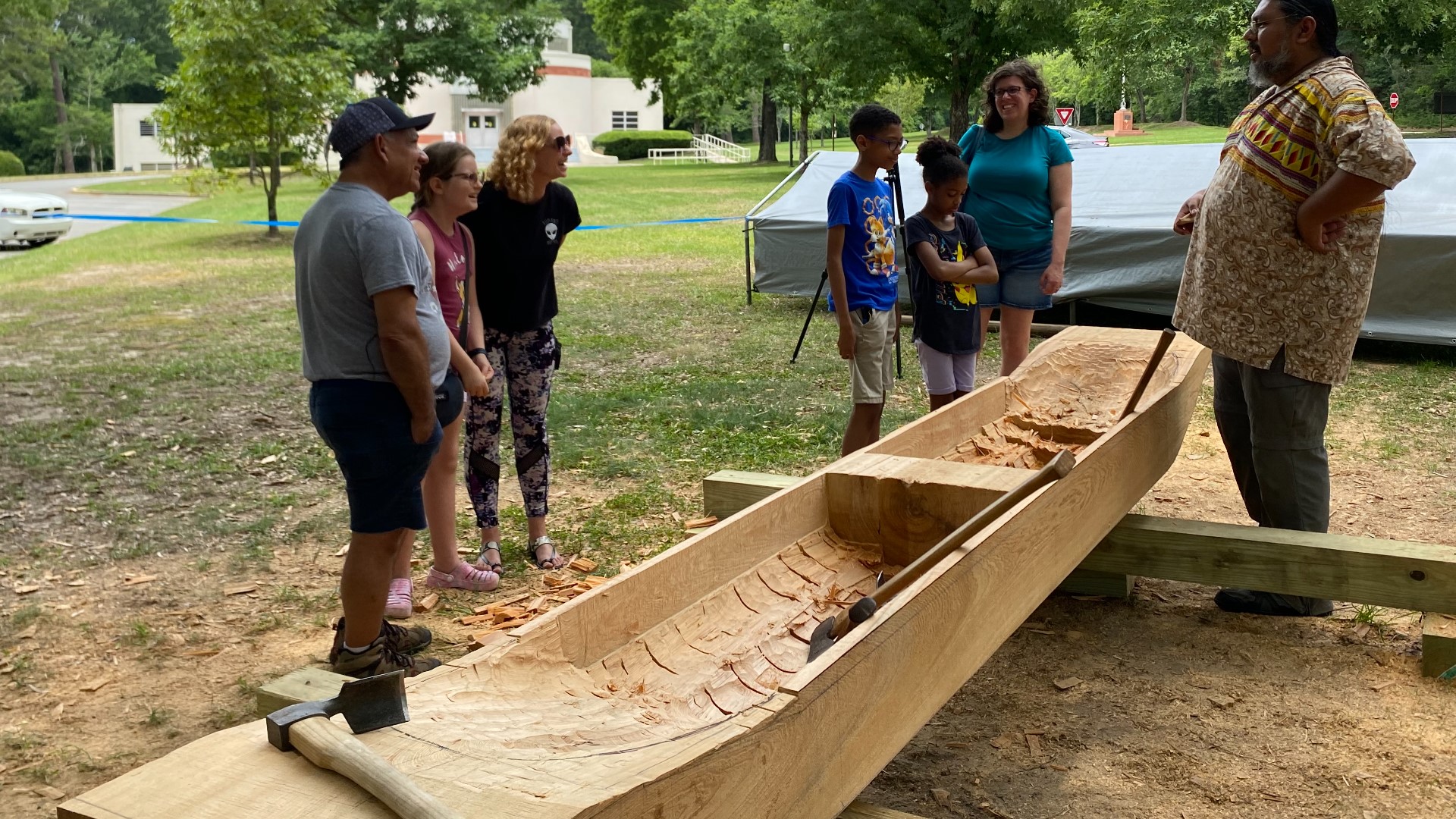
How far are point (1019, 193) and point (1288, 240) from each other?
1625 millimetres

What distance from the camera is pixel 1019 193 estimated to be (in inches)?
206

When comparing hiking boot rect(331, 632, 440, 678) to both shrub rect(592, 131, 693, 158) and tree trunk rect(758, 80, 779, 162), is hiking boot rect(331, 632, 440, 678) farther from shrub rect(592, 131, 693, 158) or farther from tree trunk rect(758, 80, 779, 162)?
shrub rect(592, 131, 693, 158)

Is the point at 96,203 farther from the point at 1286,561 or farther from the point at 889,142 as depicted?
the point at 1286,561

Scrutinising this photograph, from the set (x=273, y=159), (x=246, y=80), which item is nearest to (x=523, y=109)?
(x=273, y=159)

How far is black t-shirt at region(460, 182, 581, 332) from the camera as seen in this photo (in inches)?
170

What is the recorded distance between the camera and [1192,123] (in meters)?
48.5

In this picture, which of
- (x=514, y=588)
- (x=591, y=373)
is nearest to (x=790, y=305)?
(x=591, y=373)

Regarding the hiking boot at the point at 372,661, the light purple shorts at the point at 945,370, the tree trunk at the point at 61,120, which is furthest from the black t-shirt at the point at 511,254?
the tree trunk at the point at 61,120

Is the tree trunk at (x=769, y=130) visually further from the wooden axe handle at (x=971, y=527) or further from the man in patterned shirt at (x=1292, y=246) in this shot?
the wooden axe handle at (x=971, y=527)

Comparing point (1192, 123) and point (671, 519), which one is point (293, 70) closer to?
point (671, 519)

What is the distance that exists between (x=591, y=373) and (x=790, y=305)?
327 centimetres

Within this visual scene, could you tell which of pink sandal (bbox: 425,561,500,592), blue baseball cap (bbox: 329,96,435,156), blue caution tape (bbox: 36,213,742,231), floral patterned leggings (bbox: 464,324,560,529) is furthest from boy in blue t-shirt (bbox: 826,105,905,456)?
blue caution tape (bbox: 36,213,742,231)

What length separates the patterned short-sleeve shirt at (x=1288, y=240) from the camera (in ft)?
11.7

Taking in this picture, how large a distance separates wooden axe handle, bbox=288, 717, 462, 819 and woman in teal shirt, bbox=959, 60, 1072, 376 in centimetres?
388
